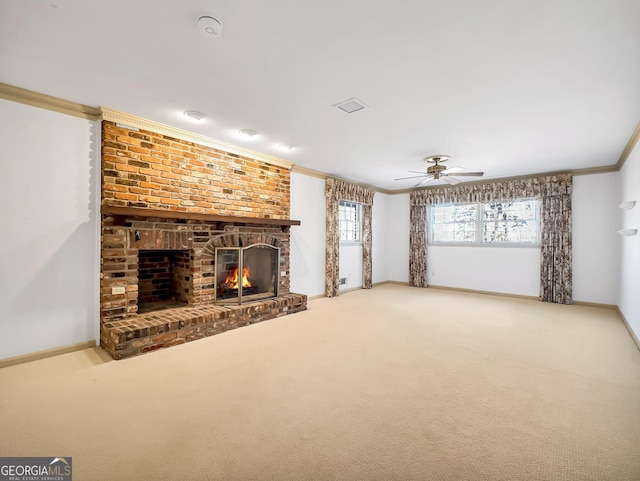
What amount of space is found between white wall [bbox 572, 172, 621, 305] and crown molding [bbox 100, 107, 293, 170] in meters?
5.42

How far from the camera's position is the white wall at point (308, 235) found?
18.0ft

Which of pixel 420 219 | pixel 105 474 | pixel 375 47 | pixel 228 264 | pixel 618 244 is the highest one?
pixel 375 47

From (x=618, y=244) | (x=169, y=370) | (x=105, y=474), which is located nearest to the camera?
(x=105, y=474)

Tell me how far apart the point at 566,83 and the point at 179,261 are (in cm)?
466

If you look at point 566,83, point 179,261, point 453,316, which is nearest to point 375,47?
point 566,83

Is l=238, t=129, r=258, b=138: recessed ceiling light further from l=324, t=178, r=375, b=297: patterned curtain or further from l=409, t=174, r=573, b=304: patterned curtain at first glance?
l=409, t=174, r=573, b=304: patterned curtain

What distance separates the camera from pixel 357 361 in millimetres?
2947

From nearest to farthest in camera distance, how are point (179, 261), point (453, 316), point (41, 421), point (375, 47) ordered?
1. point (41, 421)
2. point (375, 47)
3. point (179, 261)
4. point (453, 316)

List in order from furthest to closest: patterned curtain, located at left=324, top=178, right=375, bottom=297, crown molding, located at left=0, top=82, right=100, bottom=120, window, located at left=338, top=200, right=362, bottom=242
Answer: window, located at left=338, top=200, right=362, bottom=242, patterned curtain, located at left=324, top=178, right=375, bottom=297, crown molding, located at left=0, top=82, right=100, bottom=120

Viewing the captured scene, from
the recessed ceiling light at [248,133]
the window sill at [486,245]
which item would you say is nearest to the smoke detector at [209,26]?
the recessed ceiling light at [248,133]

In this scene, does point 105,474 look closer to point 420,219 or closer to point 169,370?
point 169,370

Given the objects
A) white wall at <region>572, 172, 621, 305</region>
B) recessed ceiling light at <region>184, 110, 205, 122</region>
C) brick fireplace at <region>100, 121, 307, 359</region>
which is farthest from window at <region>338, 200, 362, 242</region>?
white wall at <region>572, 172, 621, 305</region>

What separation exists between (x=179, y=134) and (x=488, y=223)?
245 inches

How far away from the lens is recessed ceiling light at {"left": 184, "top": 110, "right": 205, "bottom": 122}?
3.24 metres
